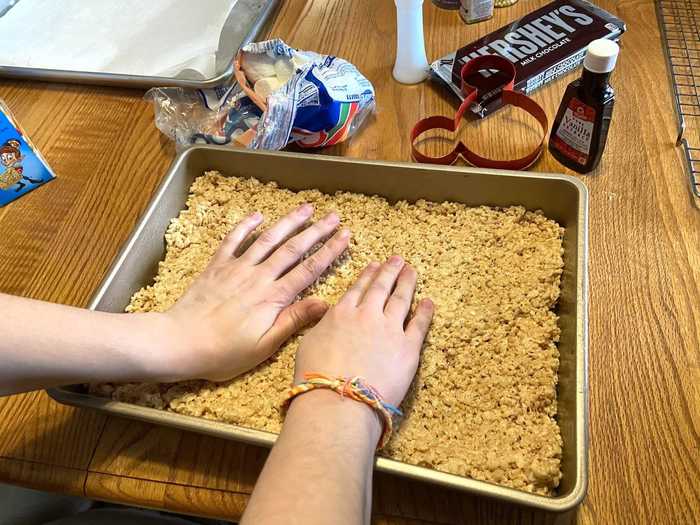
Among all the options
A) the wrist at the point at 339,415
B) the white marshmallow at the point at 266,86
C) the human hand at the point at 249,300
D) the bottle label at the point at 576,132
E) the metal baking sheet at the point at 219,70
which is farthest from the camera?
the metal baking sheet at the point at 219,70

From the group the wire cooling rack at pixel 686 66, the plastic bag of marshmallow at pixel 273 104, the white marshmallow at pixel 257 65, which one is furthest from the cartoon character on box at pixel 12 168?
the wire cooling rack at pixel 686 66

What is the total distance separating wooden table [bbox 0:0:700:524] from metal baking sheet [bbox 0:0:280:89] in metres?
0.02

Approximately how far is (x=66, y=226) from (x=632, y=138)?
90 cm

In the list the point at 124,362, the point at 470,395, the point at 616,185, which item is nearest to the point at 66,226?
the point at 124,362

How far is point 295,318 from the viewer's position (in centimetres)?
68

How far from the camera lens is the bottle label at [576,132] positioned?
78 cm

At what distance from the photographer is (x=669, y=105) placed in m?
0.92

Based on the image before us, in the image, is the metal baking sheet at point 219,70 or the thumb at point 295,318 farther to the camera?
the metal baking sheet at point 219,70

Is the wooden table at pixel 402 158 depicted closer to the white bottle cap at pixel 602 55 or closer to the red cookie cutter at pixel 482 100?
the red cookie cutter at pixel 482 100

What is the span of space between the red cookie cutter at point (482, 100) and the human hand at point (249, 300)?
0.22m

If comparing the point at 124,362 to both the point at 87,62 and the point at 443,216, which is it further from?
the point at 87,62

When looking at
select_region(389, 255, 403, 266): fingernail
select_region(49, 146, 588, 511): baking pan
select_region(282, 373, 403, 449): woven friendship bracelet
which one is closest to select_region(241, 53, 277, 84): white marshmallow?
select_region(49, 146, 588, 511): baking pan

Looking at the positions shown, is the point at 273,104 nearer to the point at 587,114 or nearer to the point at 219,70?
the point at 219,70

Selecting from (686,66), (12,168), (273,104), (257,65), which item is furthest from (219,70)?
(686,66)
